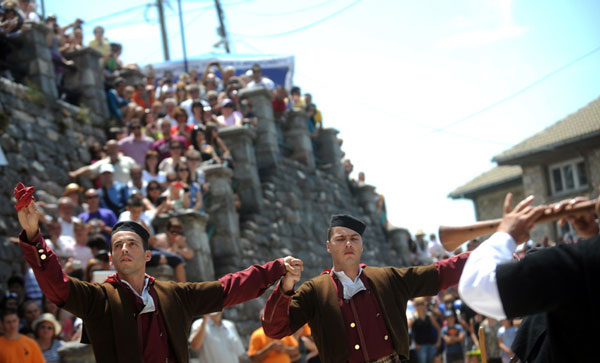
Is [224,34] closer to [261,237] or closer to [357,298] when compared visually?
[261,237]

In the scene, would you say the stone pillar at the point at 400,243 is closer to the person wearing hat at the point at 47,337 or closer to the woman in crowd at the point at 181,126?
the woman in crowd at the point at 181,126

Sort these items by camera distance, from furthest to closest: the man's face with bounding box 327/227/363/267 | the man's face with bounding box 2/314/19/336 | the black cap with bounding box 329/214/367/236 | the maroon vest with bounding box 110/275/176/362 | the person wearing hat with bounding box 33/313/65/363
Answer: the person wearing hat with bounding box 33/313/65/363 → the man's face with bounding box 2/314/19/336 → the black cap with bounding box 329/214/367/236 → the man's face with bounding box 327/227/363/267 → the maroon vest with bounding box 110/275/176/362

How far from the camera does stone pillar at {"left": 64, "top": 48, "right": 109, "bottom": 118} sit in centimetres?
1345

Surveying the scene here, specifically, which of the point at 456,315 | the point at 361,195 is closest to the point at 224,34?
the point at 361,195

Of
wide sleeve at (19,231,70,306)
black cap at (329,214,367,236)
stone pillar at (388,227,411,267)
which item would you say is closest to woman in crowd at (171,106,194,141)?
black cap at (329,214,367,236)

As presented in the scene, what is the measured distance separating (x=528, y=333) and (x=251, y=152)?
1072 cm

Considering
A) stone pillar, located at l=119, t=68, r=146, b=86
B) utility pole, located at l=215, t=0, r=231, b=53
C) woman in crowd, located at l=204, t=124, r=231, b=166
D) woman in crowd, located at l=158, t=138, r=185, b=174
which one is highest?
utility pole, located at l=215, t=0, r=231, b=53

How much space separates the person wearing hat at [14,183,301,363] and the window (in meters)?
24.0

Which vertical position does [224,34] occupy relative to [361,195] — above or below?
above

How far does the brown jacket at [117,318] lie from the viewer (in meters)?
4.78

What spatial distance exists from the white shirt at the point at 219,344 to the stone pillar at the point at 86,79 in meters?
5.49

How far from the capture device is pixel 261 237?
14.5m

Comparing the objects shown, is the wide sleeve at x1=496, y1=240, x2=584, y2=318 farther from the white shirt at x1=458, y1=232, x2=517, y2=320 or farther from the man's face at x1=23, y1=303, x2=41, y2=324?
the man's face at x1=23, y1=303, x2=41, y2=324

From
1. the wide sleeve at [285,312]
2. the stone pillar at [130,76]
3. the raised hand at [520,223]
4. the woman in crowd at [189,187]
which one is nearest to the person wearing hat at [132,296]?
the wide sleeve at [285,312]
